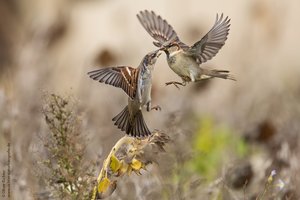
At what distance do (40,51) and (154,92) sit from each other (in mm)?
1018

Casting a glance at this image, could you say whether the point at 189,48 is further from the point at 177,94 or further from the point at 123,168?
the point at 177,94

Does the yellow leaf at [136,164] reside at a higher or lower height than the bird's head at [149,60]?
lower

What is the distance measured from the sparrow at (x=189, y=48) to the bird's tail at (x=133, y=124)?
0.26 meters

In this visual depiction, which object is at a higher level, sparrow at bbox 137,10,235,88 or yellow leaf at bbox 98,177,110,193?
sparrow at bbox 137,10,235,88

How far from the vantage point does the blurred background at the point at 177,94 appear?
4.90 m

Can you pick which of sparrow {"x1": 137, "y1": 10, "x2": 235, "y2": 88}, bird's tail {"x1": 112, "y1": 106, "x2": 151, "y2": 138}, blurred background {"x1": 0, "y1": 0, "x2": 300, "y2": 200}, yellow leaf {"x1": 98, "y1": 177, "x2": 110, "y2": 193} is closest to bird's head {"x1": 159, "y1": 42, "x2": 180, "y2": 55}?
sparrow {"x1": 137, "y1": 10, "x2": 235, "y2": 88}

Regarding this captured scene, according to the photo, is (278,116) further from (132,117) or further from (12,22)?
(12,22)

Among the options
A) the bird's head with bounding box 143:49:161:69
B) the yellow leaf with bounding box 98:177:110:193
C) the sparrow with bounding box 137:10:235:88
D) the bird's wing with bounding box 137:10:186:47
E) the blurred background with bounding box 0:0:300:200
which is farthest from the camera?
the blurred background with bounding box 0:0:300:200

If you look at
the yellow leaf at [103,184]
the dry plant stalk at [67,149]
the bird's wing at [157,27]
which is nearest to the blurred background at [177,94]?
the dry plant stalk at [67,149]

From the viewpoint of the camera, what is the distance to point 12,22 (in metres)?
12.1

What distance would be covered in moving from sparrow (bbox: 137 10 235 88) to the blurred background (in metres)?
0.45

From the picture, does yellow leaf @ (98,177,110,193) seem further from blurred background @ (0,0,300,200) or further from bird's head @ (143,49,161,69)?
bird's head @ (143,49,161,69)

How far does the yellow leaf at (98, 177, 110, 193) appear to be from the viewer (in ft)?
11.7

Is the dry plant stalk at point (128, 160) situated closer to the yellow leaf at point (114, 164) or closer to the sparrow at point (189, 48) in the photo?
the yellow leaf at point (114, 164)
